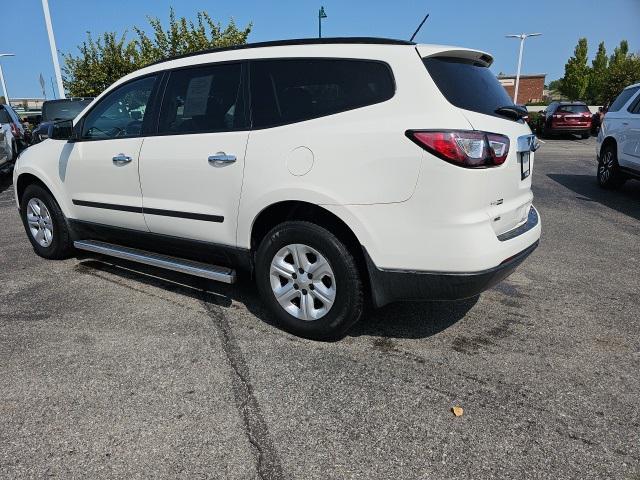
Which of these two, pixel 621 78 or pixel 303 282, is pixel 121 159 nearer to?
pixel 303 282

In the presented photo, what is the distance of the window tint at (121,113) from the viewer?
399 cm

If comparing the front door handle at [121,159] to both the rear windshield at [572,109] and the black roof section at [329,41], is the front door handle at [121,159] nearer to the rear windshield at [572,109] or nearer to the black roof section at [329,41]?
the black roof section at [329,41]

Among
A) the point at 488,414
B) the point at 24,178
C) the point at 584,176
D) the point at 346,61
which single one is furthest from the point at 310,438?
the point at 584,176

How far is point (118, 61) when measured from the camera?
72.6ft

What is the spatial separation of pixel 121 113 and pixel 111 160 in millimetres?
431

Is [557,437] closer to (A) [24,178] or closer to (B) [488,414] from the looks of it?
(B) [488,414]

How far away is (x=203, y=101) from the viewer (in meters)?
3.62

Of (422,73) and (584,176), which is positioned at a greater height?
(422,73)

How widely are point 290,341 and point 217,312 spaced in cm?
76

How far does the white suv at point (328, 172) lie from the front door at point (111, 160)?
0.07 ft

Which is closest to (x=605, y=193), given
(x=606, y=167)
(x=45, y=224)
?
(x=606, y=167)

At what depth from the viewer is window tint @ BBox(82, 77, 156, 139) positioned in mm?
3986

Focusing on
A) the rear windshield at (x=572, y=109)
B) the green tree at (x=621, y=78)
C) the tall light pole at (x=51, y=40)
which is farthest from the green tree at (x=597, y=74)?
the tall light pole at (x=51, y=40)

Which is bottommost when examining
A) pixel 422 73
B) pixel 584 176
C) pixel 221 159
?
pixel 584 176
